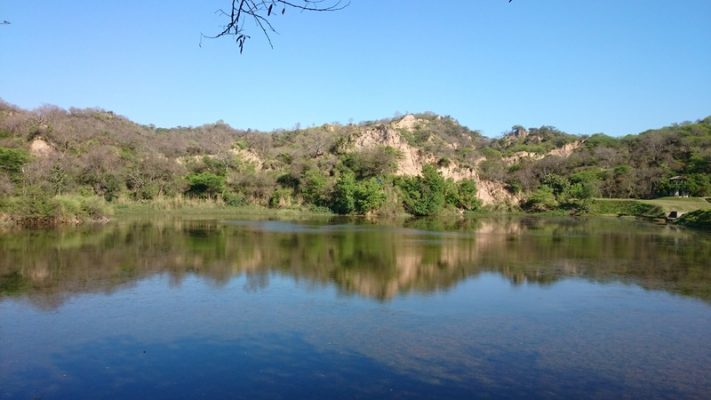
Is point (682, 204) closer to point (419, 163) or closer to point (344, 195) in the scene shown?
point (419, 163)

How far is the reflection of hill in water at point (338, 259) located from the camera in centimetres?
1315

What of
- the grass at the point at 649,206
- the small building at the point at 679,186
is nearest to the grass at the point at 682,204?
the grass at the point at 649,206

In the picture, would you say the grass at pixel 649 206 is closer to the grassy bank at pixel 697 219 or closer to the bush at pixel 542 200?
the grassy bank at pixel 697 219

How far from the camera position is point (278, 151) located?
2422 inches

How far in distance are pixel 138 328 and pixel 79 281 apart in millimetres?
4523

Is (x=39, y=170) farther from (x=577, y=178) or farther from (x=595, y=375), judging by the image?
(x=577, y=178)

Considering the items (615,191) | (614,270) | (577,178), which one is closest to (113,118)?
(577,178)

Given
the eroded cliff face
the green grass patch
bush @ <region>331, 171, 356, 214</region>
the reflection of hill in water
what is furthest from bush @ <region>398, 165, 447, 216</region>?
the reflection of hill in water

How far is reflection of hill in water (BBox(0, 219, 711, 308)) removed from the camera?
13148 millimetres

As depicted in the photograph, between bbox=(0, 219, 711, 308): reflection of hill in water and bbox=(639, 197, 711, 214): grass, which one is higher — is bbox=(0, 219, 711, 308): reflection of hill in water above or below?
below

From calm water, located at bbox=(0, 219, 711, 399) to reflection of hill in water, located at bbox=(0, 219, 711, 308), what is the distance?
0.10 metres

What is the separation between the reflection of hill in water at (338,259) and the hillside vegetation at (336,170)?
11044 mm

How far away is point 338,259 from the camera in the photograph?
17.1 meters

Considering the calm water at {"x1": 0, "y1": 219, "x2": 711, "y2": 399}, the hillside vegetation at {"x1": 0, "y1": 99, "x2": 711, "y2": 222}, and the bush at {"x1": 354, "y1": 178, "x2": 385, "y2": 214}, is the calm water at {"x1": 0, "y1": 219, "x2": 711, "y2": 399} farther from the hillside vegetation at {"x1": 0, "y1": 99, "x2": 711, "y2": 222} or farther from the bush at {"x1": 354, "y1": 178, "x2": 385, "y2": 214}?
the bush at {"x1": 354, "y1": 178, "x2": 385, "y2": 214}
